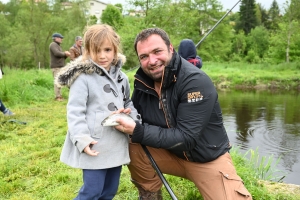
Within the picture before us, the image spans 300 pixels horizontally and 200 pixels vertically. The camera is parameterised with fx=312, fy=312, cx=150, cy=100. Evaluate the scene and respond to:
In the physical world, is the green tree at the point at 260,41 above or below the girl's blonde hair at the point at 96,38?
above

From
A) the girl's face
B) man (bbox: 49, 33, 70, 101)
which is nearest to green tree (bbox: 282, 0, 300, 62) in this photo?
man (bbox: 49, 33, 70, 101)

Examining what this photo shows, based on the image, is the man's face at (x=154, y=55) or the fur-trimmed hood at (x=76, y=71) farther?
the man's face at (x=154, y=55)

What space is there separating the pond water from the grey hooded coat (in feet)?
11.7

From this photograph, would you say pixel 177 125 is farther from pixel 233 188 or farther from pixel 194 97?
pixel 233 188

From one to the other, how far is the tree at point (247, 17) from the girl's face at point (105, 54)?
1511 inches

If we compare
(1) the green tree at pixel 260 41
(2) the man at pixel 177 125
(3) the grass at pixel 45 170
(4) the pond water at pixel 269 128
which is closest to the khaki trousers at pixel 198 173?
(2) the man at pixel 177 125

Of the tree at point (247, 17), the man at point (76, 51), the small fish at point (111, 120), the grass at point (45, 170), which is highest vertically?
the tree at point (247, 17)

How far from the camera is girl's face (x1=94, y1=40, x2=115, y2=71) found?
6.41 ft

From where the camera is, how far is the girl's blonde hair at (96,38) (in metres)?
1.92

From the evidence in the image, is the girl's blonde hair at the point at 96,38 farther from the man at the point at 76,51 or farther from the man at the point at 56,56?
the man at the point at 56,56

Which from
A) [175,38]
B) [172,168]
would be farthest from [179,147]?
[175,38]

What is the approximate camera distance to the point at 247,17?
123 ft

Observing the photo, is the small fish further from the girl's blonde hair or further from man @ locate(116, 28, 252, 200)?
the girl's blonde hair

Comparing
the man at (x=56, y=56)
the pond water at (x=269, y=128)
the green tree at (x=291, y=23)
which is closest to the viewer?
the pond water at (x=269, y=128)
